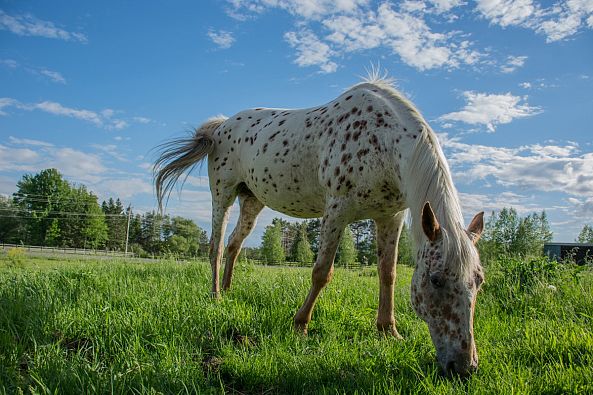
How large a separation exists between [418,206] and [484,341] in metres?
1.31

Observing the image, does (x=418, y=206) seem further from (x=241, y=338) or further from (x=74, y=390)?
(x=74, y=390)

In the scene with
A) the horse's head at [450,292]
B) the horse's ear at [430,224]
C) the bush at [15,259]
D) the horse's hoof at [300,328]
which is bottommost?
the bush at [15,259]

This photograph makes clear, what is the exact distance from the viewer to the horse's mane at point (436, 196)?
2674mm

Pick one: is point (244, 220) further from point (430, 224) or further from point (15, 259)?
point (15, 259)

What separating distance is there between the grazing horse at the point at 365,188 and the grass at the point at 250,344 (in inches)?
13.7

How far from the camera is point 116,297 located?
4398mm

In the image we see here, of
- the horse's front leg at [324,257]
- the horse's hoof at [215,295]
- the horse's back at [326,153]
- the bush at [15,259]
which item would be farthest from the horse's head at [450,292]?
the bush at [15,259]

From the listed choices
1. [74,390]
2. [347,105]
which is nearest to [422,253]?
[347,105]

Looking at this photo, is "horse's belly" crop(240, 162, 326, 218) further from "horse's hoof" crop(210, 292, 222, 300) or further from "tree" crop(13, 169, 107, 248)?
"tree" crop(13, 169, 107, 248)

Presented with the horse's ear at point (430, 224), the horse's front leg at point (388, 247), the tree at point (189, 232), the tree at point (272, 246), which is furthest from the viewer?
the tree at point (189, 232)

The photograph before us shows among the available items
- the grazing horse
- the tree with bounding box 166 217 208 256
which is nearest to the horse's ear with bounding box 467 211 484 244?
the grazing horse

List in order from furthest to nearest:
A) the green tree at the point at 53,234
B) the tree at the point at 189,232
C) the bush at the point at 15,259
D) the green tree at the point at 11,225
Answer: the tree at the point at 189,232
the green tree at the point at 11,225
the green tree at the point at 53,234
the bush at the point at 15,259

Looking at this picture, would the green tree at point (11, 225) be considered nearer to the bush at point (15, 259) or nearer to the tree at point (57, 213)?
the tree at point (57, 213)

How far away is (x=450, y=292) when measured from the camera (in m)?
2.65
